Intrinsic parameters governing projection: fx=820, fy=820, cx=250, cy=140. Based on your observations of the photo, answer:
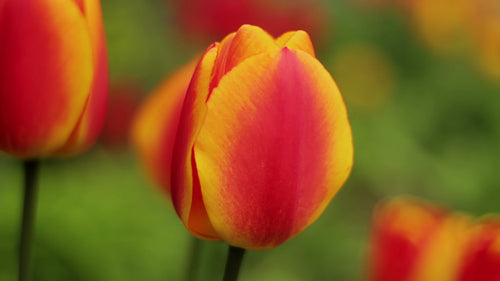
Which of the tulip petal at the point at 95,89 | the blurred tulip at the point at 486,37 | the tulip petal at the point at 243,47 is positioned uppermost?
the blurred tulip at the point at 486,37

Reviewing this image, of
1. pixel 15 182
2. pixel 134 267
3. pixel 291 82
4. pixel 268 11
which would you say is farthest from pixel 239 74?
pixel 268 11

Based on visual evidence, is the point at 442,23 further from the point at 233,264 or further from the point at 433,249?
the point at 233,264

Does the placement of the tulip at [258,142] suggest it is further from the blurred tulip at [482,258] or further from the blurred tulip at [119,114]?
the blurred tulip at [119,114]

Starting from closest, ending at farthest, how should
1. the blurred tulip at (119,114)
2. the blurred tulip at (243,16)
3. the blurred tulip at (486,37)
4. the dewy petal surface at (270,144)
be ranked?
the dewy petal surface at (270,144) → the blurred tulip at (119,114) → the blurred tulip at (243,16) → the blurred tulip at (486,37)

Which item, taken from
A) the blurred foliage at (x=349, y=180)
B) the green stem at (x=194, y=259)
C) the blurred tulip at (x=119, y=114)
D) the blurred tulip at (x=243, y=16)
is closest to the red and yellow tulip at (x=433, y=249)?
the green stem at (x=194, y=259)

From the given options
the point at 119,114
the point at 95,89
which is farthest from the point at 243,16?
the point at 95,89

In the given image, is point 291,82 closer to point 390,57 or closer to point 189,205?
point 189,205
